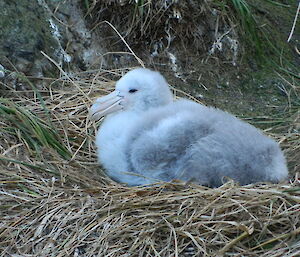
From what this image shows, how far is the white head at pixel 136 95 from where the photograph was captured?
4.34 meters

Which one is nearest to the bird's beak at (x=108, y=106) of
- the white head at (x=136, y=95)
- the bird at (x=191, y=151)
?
the white head at (x=136, y=95)

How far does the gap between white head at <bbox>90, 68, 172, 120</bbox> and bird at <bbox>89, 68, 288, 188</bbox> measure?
0.19 meters

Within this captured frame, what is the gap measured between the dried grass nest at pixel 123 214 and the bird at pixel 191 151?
94mm

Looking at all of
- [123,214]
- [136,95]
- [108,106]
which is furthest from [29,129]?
[123,214]

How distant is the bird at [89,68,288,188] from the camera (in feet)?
12.8

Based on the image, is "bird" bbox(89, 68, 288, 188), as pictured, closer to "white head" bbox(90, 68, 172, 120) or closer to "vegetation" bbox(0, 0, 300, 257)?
"vegetation" bbox(0, 0, 300, 257)

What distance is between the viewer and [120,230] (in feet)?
11.7

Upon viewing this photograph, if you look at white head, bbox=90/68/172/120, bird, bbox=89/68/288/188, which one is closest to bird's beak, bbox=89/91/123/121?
white head, bbox=90/68/172/120

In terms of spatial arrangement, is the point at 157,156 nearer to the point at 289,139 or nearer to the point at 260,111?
the point at 289,139

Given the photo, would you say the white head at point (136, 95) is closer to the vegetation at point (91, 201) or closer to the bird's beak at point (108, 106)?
the bird's beak at point (108, 106)

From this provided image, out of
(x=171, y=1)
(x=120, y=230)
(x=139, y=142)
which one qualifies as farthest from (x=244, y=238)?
(x=171, y=1)

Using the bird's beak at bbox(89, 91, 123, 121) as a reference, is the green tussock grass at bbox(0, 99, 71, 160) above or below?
below

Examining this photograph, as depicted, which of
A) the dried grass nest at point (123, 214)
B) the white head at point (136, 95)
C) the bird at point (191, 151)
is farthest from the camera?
the white head at point (136, 95)

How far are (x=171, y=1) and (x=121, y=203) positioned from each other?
7.61ft
